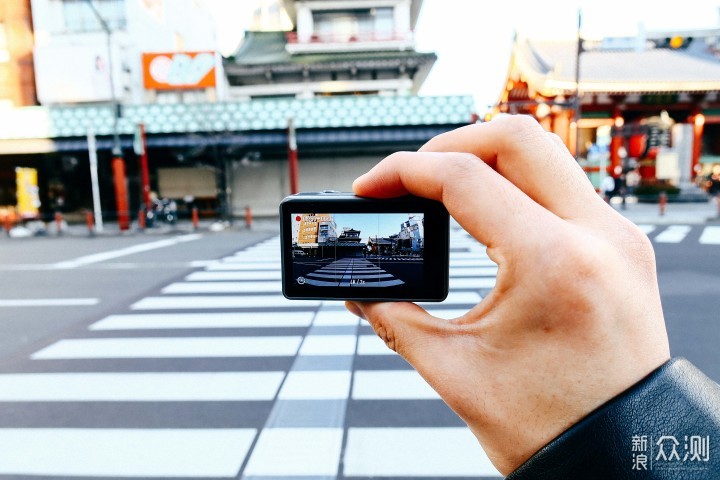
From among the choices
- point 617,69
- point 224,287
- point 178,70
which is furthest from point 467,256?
point 617,69


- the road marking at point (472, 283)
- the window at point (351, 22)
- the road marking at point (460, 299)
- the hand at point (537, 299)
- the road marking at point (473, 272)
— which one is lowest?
the road marking at point (473, 272)


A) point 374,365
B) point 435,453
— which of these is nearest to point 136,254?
point 374,365

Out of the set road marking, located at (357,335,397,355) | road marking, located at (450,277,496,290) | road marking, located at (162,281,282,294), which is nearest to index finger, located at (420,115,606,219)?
road marking, located at (357,335,397,355)

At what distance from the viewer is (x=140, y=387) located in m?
4.10

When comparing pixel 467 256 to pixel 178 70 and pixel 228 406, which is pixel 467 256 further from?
pixel 178 70

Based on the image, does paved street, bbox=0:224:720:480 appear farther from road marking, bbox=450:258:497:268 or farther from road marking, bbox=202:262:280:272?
road marking, bbox=202:262:280:272

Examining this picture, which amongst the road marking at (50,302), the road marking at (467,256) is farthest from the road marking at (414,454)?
the road marking at (467,256)

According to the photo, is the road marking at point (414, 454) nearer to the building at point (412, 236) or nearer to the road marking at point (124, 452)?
the road marking at point (124, 452)

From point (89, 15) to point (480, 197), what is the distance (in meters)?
28.8

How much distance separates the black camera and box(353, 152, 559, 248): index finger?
0.30 metres

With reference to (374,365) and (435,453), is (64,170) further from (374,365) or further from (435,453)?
(435,453)

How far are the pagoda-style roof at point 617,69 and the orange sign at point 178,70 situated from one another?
54.0 ft

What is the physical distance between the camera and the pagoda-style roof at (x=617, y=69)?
2186cm

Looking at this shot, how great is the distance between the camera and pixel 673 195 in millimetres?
23109
